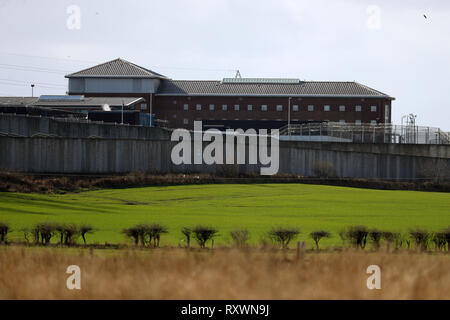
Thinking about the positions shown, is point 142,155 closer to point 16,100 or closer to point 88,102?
point 88,102

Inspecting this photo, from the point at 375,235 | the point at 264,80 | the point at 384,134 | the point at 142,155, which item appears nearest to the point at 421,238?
the point at 375,235

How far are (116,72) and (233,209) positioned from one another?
7492 cm

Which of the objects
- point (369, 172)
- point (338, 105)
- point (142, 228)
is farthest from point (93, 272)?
point (338, 105)

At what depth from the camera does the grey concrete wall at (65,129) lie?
156 feet

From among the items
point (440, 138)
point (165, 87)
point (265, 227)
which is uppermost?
point (165, 87)

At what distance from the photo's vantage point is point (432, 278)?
12094 millimetres

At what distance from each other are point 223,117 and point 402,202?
69.4 meters

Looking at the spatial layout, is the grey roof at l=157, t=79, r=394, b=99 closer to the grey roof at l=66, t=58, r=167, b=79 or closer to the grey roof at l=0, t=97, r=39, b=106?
the grey roof at l=66, t=58, r=167, b=79

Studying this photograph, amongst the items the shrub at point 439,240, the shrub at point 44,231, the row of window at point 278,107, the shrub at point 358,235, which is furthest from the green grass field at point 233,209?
the row of window at point 278,107

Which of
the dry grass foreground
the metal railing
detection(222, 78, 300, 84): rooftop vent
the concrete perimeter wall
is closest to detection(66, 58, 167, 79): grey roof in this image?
detection(222, 78, 300, 84): rooftop vent

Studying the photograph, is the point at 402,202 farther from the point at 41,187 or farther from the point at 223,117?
the point at 223,117

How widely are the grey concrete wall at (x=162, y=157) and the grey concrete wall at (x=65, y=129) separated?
344cm

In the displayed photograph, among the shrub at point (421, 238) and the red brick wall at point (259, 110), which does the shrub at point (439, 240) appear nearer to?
the shrub at point (421, 238)

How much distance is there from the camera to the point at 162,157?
49656 millimetres
